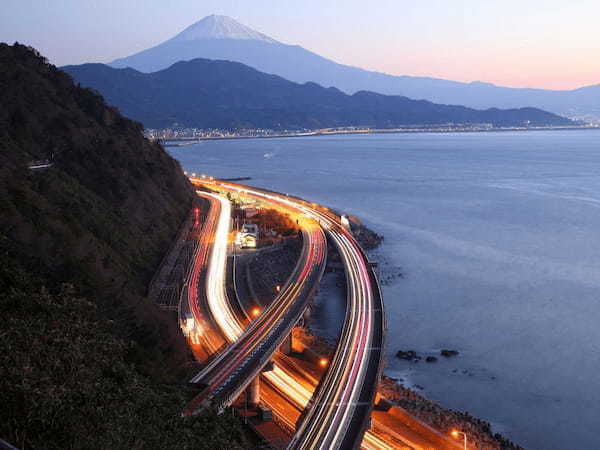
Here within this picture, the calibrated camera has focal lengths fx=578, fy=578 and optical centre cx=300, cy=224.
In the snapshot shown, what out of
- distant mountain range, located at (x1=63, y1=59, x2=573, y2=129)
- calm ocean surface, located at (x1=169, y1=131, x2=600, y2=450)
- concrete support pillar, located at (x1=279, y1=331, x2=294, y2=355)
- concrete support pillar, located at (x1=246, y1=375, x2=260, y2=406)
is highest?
distant mountain range, located at (x1=63, y1=59, x2=573, y2=129)

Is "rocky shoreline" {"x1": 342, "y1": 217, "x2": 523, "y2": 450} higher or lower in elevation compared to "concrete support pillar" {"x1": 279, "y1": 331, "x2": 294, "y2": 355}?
lower

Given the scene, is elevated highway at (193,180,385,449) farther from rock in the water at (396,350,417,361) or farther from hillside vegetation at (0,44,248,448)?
hillside vegetation at (0,44,248,448)

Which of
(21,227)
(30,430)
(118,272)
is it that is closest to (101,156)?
(118,272)

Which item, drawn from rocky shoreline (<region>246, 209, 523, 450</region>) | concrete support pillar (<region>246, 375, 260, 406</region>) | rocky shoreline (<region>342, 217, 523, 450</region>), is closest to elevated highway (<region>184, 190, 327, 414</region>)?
concrete support pillar (<region>246, 375, 260, 406</region>)

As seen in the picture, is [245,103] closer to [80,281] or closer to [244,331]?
[244,331]

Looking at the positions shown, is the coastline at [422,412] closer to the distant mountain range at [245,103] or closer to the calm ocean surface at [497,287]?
the calm ocean surface at [497,287]

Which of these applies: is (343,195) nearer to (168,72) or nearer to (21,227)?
(21,227)

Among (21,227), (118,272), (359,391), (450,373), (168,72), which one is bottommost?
(450,373)
